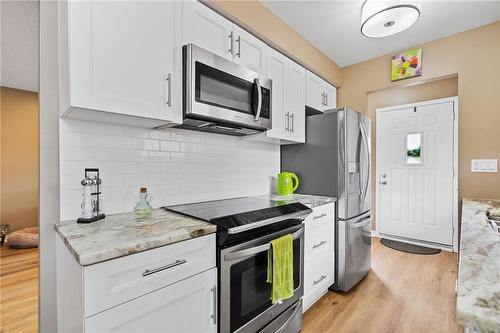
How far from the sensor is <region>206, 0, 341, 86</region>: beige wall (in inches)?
71.0

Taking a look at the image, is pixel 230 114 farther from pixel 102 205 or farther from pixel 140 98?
pixel 102 205

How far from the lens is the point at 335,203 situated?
223 cm

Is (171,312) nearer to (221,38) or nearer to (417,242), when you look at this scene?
(221,38)

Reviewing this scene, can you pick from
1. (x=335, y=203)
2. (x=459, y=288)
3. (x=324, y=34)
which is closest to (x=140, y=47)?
(x=459, y=288)

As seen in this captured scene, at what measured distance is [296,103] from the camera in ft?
7.92

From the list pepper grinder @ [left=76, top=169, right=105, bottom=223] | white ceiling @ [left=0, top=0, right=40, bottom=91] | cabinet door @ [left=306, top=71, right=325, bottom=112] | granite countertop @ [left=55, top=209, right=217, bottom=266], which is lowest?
granite countertop @ [left=55, top=209, right=217, bottom=266]

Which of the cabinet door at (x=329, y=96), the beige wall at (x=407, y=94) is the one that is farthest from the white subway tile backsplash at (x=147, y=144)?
the beige wall at (x=407, y=94)

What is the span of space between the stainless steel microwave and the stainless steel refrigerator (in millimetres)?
685

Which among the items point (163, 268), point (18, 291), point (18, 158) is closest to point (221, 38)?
point (163, 268)

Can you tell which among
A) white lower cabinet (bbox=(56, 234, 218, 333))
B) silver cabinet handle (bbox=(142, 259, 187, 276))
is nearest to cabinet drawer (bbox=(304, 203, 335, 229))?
white lower cabinet (bbox=(56, 234, 218, 333))

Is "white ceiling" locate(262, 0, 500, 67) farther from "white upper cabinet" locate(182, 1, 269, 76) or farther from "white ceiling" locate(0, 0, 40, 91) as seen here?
"white ceiling" locate(0, 0, 40, 91)

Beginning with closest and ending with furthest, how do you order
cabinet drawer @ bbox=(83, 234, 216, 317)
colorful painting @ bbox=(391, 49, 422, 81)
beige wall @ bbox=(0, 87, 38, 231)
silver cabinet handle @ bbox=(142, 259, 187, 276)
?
1. cabinet drawer @ bbox=(83, 234, 216, 317)
2. silver cabinet handle @ bbox=(142, 259, 187, 276)
3. colorful painting @ bbox=(391, 49, 422, 81)
4. beige wall @ bbox=(0, 87, 38, 231)

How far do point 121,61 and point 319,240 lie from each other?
1884 millimetres

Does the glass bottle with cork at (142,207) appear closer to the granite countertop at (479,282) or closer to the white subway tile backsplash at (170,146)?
the white subway tile backsplash at (170,146)
